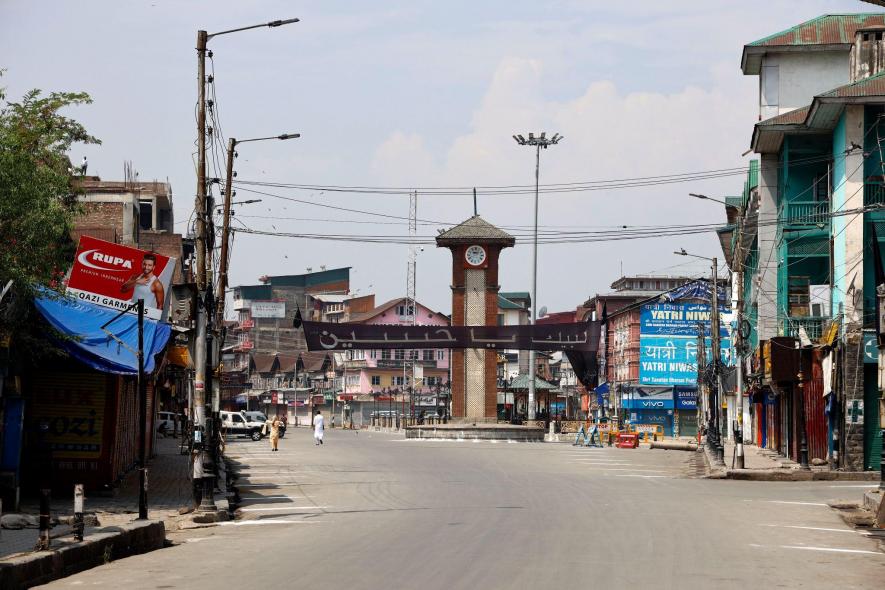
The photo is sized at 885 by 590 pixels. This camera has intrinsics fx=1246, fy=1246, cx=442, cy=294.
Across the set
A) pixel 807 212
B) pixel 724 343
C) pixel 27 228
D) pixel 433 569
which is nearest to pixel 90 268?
pixel 27 228

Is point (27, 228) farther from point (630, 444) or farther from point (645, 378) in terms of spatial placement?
point (645, 378)

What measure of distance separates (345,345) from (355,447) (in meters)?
12.3

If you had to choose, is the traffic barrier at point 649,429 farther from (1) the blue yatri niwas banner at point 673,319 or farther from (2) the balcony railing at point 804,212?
(2) the balcony railing at point 804,212

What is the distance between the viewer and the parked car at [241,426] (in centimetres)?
7669

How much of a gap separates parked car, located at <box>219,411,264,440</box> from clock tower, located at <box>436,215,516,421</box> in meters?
14.2

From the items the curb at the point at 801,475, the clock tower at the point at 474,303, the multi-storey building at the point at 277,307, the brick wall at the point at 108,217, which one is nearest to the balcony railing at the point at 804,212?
the curb at the point at 801,475

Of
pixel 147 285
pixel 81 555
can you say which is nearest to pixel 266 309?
pixel 147 285

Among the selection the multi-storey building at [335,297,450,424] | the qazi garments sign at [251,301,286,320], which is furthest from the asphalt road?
the qazi garments sign at [251,301,286,320]

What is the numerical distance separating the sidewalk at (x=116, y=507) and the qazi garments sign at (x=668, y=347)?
50.6 meters

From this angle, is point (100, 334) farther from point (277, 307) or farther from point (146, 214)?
point (277, 307)

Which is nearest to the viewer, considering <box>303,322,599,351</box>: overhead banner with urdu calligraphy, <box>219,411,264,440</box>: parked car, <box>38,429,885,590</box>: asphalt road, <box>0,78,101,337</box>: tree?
<box>38,429,885,590</box>: asphalt road

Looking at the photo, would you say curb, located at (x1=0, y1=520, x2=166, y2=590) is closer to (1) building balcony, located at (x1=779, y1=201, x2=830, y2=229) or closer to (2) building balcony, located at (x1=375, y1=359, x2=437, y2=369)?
(1) building balcony, located at (x1=779, y1=201, x2=830, y2=229)

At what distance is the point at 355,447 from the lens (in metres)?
61.9

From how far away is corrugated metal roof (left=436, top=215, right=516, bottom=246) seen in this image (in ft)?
275
